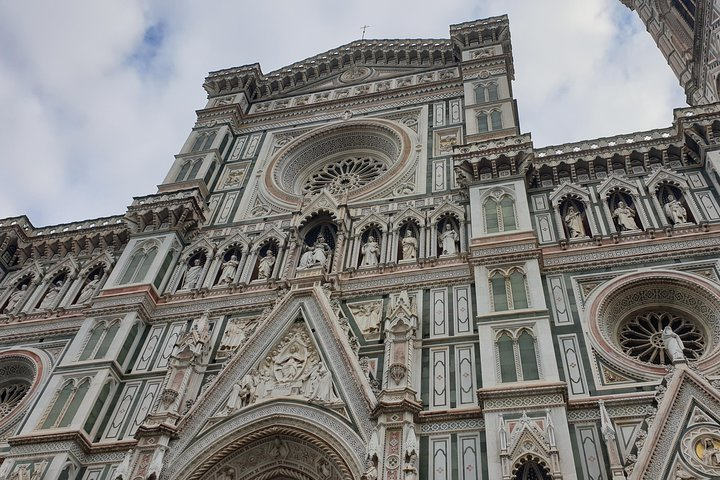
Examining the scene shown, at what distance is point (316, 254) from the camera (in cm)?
1512

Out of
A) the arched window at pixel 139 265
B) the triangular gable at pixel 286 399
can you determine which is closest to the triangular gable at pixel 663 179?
the triangular gable at pixel 286 399

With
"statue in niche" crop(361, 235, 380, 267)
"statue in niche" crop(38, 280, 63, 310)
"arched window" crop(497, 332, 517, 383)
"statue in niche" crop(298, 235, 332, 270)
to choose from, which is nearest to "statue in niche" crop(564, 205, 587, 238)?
"arched window" crop(497, 332, 517, 383)

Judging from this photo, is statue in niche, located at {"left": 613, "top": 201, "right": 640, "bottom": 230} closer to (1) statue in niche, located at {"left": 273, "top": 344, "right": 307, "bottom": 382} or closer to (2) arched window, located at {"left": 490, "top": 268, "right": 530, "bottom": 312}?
(2) arched window, located at {"left": 490, "top": 268, "right": 530, "bottom": 312}

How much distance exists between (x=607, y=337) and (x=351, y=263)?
568 centimetres

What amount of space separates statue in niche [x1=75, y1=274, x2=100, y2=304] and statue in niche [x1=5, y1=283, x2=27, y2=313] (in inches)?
66.2

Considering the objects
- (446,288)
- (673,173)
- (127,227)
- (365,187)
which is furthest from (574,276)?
(127,227)

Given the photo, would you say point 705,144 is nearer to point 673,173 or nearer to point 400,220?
point 673,173

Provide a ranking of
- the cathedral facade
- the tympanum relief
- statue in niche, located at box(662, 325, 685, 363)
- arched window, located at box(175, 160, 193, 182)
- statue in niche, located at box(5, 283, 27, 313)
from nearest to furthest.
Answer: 1. statue in niche, located at box(662, 325, 685, 363)
2. the cathedral facade
3. the tympanum relief
4. statue in niche, located at box(5, 283, 27, 313)
5. arched window, located at box(175, 160, 193, 182)

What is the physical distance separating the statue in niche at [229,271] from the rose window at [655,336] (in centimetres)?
837

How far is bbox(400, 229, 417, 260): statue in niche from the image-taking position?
14.8 m

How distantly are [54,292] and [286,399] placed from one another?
8401 mm

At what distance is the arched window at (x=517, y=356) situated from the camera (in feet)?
35.8

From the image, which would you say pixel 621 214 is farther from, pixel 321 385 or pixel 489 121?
pixel 321 385

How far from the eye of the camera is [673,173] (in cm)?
1480
